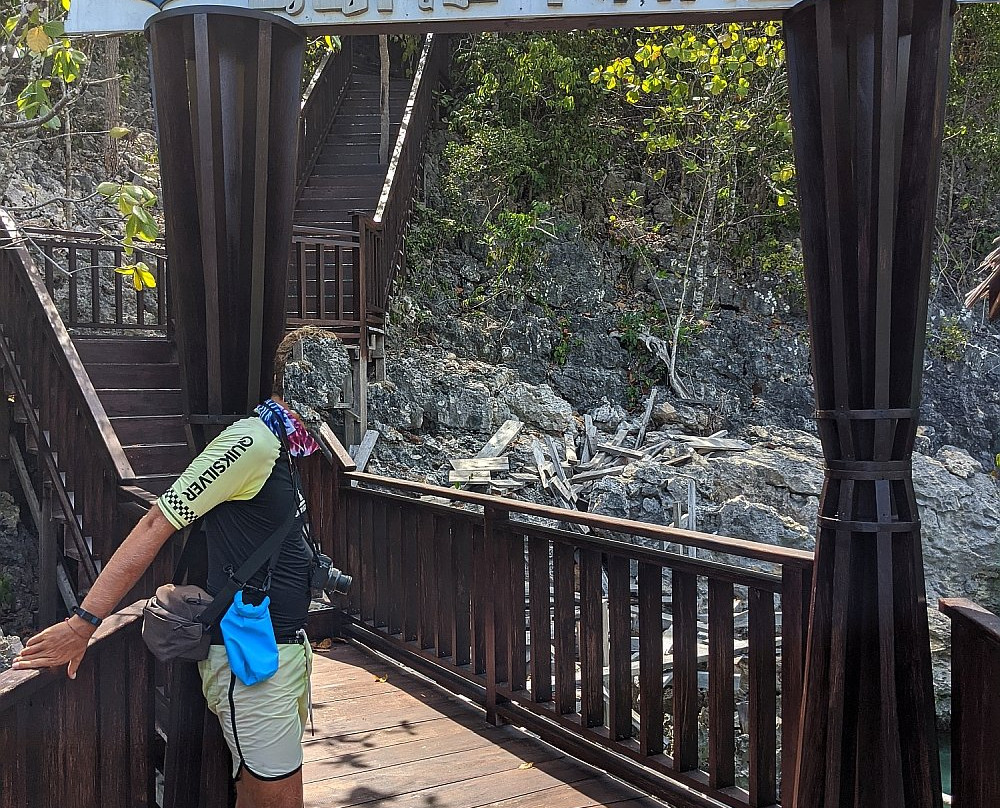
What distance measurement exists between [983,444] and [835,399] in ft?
46.8

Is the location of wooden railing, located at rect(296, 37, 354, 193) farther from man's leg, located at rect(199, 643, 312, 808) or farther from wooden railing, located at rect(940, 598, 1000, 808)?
wooden railing, located at rect(940, 598, 1000, 808)

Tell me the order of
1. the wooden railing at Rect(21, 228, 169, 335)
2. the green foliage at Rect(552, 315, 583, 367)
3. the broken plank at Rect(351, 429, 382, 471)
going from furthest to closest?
the green foliage at Rect(552, 315, 583, 367)
the broken plank at Rect(351, 429, 382, 471)
the wooden railing at Rect(21, 228, 169, 335)

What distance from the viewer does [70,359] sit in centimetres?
658

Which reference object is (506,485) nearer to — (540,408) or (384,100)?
(540,408)

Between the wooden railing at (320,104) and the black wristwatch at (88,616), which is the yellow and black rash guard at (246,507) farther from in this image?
the wooden railing at (320,104)

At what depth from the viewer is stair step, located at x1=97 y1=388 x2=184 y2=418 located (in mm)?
7734

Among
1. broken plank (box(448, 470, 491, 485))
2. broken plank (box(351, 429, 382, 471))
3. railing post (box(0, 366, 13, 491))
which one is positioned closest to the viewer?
railing post (box(0, 366, 13, 491))

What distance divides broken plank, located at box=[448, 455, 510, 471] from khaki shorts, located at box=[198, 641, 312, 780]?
30.6 ft

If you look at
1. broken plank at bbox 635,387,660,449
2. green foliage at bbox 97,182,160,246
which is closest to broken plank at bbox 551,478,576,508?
broken plank at bbox 635,387,660,449

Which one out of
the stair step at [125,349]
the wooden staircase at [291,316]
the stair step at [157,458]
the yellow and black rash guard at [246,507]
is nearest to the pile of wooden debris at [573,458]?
the wooden staircase at [291,316]

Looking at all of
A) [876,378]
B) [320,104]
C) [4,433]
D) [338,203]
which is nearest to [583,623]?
[876,378]

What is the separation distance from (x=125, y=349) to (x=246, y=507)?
6.31 m

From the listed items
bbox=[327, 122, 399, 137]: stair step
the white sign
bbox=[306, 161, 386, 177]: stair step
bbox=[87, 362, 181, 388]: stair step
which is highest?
bbox=[327, 122, 399, 137]: stair step

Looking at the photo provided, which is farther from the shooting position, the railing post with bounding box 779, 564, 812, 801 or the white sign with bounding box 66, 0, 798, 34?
the railing post with bounding box 779, 564, 812, 801
